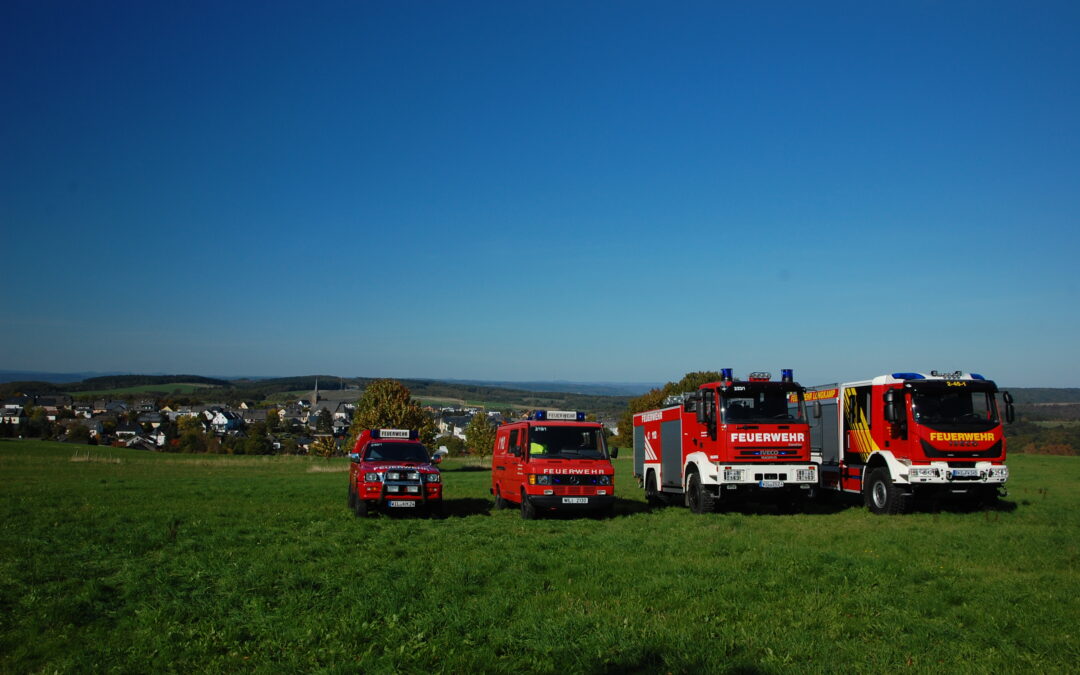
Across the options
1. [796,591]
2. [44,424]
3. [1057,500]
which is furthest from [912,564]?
[44,424]

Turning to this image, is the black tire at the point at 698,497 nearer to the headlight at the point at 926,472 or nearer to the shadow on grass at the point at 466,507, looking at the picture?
the headlight at the point at 926,472

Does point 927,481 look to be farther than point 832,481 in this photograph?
No

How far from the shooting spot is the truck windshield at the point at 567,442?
1733 cm

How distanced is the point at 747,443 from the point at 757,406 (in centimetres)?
92

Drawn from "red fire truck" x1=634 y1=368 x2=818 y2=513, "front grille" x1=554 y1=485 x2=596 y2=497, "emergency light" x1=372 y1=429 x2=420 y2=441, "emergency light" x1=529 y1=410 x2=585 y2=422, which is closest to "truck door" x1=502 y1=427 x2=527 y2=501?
"emergency light" x1=529 y1=410 x2=585 y2=422

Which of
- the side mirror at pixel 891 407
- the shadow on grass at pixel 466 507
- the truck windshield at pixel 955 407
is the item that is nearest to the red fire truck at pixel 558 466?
the shadow on grass at pixel 466 507

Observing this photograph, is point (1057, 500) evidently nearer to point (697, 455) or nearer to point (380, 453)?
point (697, 455)

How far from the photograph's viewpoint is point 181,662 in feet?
21.2

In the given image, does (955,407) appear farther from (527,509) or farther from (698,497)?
(527,509)

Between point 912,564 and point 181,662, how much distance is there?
8.90 metres

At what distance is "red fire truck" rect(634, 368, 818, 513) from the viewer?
660 inches

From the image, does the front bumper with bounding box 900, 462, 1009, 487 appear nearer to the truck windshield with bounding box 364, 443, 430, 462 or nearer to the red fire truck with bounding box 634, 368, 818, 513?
the red fire truck with bounding box 634, 368, 818, 513

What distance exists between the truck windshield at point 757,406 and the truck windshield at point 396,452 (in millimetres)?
7366

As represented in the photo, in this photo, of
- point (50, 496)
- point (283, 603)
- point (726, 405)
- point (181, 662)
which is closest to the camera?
point (181, 662)
